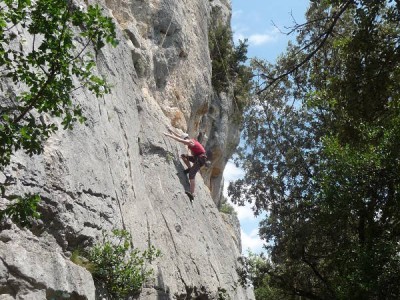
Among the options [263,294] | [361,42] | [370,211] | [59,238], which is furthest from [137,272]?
Answer: [263,294]

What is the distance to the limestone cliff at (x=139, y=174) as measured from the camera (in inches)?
294

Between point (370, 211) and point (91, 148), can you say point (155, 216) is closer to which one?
point (91, 148)

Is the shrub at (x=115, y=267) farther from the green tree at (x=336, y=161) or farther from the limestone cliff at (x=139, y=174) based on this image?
the green tree at (x=336, y=161)

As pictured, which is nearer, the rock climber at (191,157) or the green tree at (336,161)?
the green tree at (336,161)

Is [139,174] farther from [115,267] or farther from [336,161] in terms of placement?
[336,161]

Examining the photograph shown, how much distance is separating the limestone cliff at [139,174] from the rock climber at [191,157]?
26 cm

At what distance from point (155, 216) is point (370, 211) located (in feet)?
19.4

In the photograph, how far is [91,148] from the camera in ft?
31.6

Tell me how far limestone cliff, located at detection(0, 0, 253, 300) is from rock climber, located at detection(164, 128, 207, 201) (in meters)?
0.26

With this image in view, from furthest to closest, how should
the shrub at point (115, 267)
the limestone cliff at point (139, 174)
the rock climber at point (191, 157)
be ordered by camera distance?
1. the rock climber at point (191, 157)
2. the shrub at point (115, 267)
3. the limestone cliff at point (139, 174)

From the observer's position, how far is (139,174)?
11.8 m

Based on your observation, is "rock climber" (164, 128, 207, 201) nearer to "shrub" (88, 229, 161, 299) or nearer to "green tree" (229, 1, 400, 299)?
"green tree" (229, 1, 400, 299)

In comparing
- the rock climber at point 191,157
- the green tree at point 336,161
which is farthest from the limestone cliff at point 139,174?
the green tree at point 336,161

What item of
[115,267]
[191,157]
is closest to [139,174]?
[191,157]
